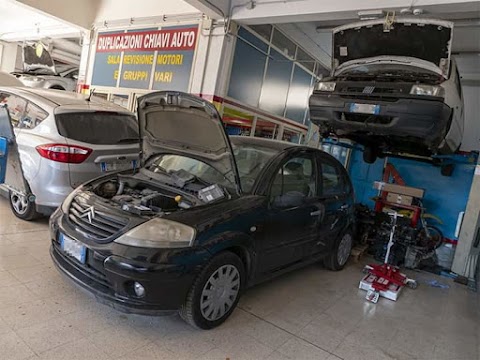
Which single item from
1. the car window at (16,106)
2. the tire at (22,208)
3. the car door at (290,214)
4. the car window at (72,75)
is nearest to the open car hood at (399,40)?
the car door at (290,214)

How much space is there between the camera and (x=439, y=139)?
356cm

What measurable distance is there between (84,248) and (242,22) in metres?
5.02

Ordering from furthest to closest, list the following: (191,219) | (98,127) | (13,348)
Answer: (98,127) → (191,219) → (13,348)

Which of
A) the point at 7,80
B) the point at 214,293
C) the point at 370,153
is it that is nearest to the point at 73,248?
the point at 214,293

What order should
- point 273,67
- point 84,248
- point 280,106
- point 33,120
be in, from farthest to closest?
point 280,106, point 273,67, point 33,120, point 84,248

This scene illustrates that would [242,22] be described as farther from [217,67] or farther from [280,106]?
[280,106]

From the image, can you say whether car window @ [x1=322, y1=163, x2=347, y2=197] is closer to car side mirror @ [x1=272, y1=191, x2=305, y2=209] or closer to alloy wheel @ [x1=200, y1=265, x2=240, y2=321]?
car side mirror @ [x1=272, y1=191, x2=305, y2=209]

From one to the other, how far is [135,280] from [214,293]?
22.4 inches

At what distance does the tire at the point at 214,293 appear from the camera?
227cm

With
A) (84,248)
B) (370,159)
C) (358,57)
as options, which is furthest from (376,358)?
(370,159)


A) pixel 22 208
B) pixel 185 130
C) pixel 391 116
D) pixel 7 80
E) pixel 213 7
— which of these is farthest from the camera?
pixel 7 80

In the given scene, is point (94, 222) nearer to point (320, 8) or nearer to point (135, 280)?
point (135, 280)

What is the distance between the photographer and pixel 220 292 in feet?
8.04

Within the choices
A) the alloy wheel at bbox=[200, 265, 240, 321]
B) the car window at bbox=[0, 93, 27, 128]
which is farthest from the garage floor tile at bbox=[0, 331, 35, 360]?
the car window at bbox=[0, 93, 27, 128]
